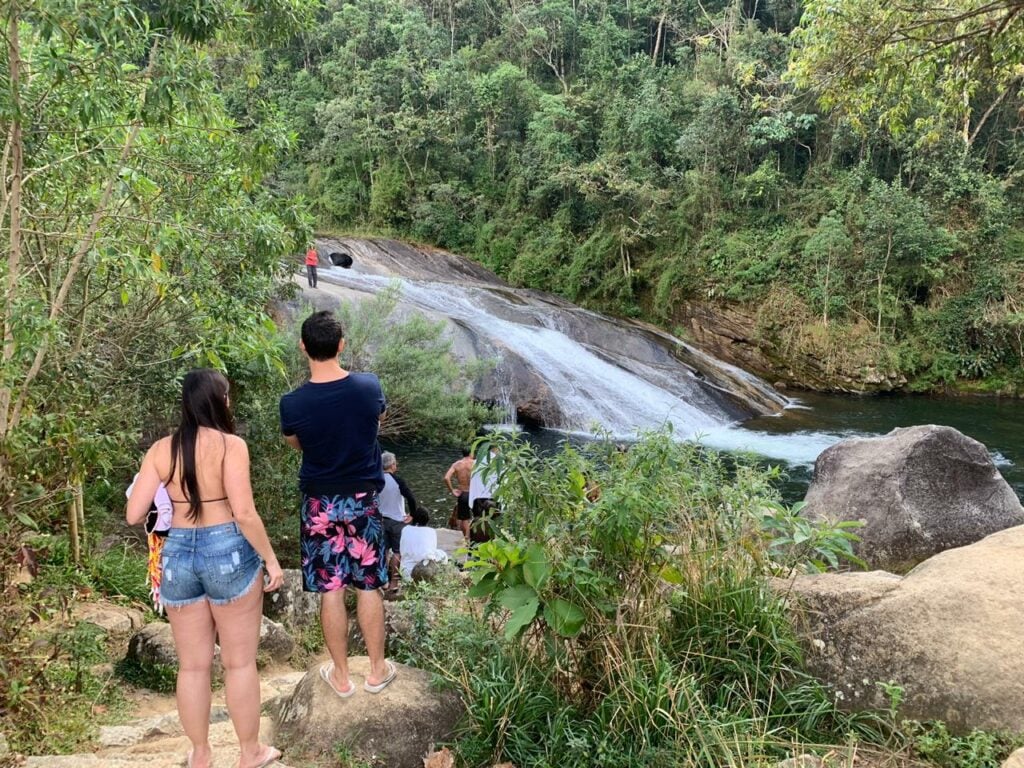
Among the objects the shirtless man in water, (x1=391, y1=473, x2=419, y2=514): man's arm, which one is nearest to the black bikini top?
(x1=391, y1=473, x2=419, y2=514): man's arm

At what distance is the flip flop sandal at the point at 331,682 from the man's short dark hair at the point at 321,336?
1.45 meters

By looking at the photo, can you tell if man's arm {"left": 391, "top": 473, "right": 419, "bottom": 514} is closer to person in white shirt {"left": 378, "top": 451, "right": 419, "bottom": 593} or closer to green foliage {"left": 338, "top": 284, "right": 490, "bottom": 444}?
person in white shirt {"left": 378, "top": 451, "right": 419, "bottom": 593}

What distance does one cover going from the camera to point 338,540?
323cm

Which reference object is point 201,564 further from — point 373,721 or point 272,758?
point 373,721

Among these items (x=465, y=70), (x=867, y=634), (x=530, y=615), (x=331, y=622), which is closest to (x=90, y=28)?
(x=331, y=622)

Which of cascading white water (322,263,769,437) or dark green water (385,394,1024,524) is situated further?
cascading white water (322,263,769,437)

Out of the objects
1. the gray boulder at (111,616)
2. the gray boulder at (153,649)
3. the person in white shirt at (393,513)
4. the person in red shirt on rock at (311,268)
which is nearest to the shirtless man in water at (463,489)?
the person in white shirt at (393,513)

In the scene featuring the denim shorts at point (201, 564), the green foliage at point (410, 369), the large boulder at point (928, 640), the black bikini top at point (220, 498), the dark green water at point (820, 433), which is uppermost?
the black bikini top at point (220, 498)

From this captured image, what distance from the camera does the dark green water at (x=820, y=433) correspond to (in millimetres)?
12664

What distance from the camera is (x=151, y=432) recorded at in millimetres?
9070

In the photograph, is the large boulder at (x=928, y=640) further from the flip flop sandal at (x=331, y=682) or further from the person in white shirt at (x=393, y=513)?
the person in white shirt at (x=393, y=513)

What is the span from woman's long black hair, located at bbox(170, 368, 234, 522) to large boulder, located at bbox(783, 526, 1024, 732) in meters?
2.58

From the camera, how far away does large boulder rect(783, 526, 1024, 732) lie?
2.97m

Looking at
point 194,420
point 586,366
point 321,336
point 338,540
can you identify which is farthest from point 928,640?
point 586,366
